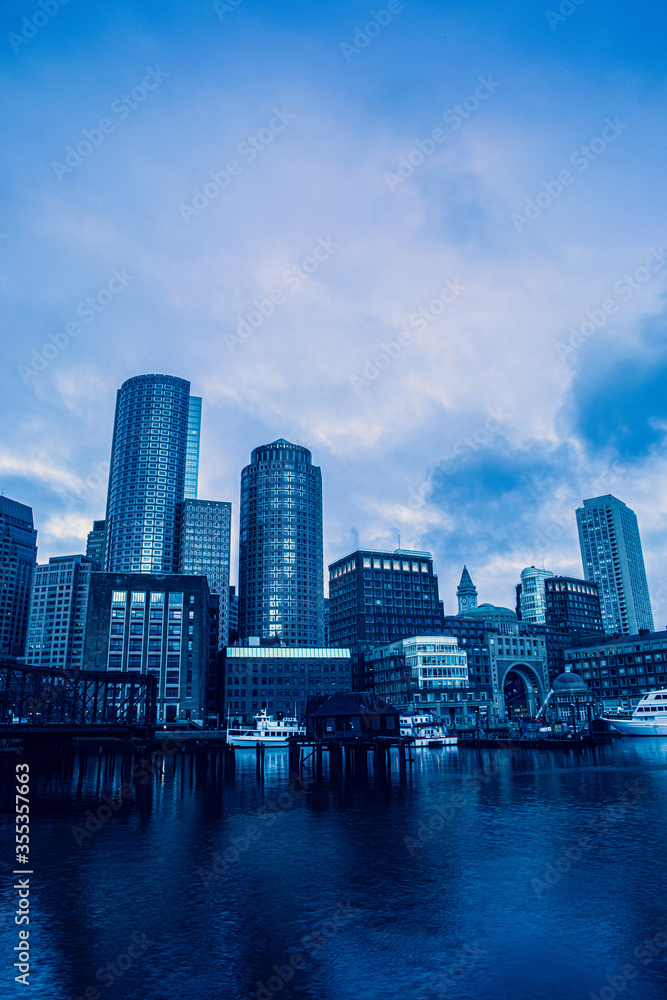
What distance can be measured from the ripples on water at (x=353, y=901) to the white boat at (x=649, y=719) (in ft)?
368

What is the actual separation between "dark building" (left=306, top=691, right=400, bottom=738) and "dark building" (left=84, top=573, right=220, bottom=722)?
81.9 m

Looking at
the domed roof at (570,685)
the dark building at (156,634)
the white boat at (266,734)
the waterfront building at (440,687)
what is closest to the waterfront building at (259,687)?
the dark building at (156,634)

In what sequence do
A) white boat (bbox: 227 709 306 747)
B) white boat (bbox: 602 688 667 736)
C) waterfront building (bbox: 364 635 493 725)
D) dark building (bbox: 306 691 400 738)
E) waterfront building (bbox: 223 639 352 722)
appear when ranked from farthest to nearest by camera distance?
1. waterfront building (bbox: 223 639 352 722)
2. waterfront building (bbox: 364 635 493 725)
3. white boat (bbox: 602 688 667 736)
4. white boat (bbox: 227 709 306 747)
5. dark building (bbox: 306 691 400 738)

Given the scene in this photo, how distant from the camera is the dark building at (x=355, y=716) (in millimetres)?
98000

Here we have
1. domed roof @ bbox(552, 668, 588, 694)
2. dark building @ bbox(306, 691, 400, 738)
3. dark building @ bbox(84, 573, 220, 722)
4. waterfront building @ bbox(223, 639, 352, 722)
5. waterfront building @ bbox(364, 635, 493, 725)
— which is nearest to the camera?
dark building @ bbox(306, 691, 400, 738)

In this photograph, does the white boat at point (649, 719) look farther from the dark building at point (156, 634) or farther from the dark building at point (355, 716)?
the dark building at point (156, 634)

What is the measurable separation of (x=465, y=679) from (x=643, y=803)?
142m

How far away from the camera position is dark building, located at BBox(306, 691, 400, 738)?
322ft

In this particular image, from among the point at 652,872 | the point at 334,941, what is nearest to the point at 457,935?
the point at 334,941

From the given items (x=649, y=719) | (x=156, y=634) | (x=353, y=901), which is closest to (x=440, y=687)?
(x=649, y=719)

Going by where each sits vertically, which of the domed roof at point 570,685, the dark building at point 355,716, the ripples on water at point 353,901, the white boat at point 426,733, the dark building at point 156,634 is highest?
the dark building at point 156,634

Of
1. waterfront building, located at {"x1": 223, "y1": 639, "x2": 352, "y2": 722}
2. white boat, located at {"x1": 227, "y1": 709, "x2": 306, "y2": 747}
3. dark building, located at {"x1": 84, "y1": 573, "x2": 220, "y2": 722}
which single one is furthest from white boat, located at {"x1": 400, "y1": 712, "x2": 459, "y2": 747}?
dark building, located at {"x1": 84, "y1": 573, "x2": 220, "y2": 722}

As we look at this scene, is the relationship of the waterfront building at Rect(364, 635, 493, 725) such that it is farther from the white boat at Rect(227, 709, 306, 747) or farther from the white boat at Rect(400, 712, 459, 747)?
the white boat at Rect(227, 709, 306, 747)

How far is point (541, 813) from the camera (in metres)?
53.6
